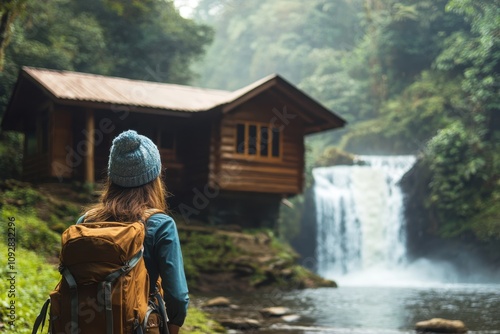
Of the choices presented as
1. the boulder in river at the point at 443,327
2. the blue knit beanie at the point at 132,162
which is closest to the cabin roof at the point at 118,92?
the boulder in river at the point at 443,327

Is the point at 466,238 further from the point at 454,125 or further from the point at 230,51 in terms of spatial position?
the point at 230,51

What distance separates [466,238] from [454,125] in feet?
17.4

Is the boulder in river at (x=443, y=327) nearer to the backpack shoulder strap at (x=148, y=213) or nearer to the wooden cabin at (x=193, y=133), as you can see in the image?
the backpack shoulder strap at (x=148, y=213)

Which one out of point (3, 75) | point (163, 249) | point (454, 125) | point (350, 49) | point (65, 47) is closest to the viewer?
point (163, 249)

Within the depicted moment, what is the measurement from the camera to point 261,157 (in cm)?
1958

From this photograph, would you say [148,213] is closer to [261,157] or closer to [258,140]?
[261,157]

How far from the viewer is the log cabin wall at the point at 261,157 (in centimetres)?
1906

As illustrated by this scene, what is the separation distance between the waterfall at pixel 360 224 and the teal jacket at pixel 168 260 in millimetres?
25847

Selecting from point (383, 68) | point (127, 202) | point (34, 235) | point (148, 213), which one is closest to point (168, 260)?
point (148, 213)

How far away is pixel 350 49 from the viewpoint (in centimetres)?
5431

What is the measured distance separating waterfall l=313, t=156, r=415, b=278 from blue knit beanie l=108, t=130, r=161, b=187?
2576 centimetres

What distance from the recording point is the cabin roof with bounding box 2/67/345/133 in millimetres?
18031

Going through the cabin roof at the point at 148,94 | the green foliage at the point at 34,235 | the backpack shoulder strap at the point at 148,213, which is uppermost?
the cabin roof at the point at 148,94

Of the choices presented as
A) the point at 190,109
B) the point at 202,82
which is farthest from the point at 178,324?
the point at 202,82
